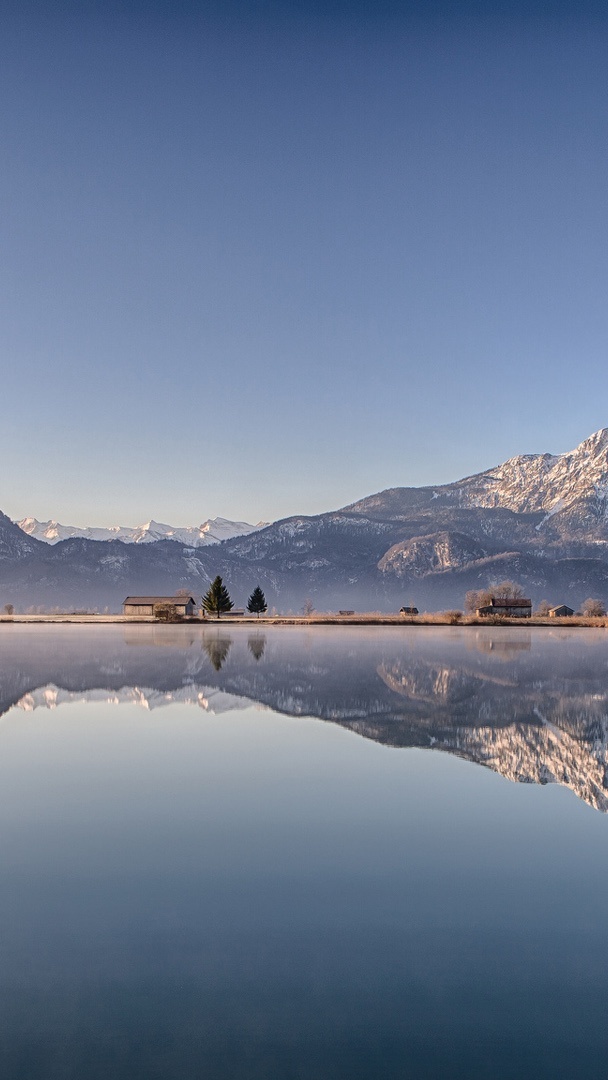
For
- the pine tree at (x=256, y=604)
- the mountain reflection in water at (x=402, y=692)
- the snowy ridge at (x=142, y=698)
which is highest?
the pine tree at (x=256, y=604)

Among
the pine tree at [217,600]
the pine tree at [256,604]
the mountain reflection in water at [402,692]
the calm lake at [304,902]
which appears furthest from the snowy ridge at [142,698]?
the pine tree at [256,604]

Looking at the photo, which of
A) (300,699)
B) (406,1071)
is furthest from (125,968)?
(300,699)

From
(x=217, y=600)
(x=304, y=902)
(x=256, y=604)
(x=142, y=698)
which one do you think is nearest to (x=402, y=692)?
(x=142, y=698)

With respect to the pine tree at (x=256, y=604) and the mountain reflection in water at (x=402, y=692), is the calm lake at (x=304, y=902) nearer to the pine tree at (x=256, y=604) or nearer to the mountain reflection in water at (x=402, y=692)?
the mountain reflection in water at (x=402, y=692)

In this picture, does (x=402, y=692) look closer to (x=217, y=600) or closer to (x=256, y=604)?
(x=217, y=600)

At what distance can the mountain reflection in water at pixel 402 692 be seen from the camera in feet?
74.2

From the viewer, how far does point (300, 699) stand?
34.3 m

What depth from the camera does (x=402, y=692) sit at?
3662 cm

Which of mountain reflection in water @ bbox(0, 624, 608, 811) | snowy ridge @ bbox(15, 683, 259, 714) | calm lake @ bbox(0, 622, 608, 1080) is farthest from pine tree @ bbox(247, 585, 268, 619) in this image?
calm lake @ bbox(0, 622, 608, 1080)

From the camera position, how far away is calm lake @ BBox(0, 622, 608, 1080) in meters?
7.64

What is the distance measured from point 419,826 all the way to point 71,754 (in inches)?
443

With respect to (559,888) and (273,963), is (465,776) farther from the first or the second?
(273,963)

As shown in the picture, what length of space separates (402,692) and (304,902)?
1028 inches

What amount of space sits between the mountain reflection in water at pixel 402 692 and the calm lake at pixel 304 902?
28cm
